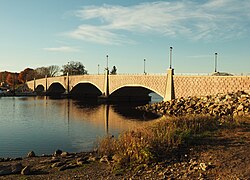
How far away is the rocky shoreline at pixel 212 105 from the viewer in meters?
29.1

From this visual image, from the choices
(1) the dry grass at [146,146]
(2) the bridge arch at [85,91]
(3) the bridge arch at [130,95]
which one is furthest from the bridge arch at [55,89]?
(1) the dry grass at [146,146]

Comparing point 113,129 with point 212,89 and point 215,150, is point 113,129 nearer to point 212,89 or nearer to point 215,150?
point 212,89

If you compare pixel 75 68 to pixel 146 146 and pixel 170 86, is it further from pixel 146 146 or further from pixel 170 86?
pixel 146 146

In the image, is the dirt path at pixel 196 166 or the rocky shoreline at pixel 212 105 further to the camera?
the rocky shoreline at pixel 212 105

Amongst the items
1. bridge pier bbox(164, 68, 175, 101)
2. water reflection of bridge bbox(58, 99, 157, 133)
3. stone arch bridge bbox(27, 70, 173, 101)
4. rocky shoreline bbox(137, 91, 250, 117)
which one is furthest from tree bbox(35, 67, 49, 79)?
rocky shoreline bbox(137, 91, 250, 117)

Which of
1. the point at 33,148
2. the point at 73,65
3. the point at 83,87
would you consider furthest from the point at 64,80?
the point at 33,148

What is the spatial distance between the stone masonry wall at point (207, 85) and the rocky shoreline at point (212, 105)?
1.29 metres

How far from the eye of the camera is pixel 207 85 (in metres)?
38.8

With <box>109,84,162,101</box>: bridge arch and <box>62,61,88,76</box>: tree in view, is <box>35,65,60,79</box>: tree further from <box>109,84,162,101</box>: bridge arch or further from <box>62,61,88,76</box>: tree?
<box>109,84,162,101</box>: bridge arch

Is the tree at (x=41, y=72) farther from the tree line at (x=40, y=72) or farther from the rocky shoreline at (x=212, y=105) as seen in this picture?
the rocky shoreline at (x=212, y=105)

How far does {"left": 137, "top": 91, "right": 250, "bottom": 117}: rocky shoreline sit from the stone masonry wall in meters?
1.29

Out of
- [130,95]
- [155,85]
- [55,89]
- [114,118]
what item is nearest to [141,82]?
[155,85]

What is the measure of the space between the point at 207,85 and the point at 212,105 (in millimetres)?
6247

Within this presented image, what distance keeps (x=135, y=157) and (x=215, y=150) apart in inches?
106
